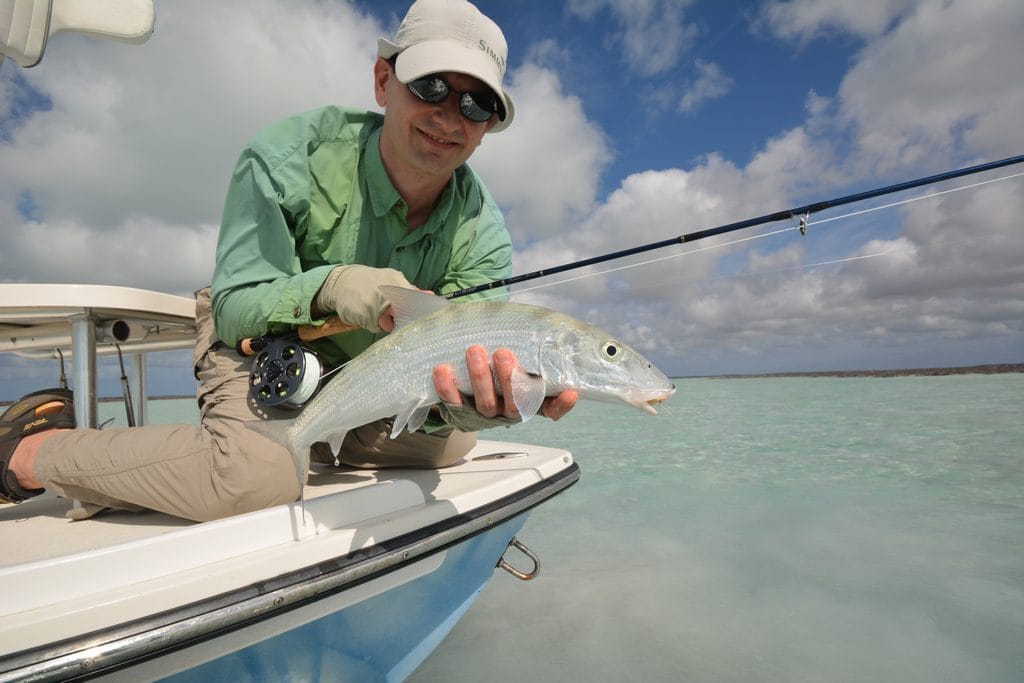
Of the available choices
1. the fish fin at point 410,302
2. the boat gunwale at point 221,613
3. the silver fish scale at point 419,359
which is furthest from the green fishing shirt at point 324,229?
the boat gunwale at point 221,613

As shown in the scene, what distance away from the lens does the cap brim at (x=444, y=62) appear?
2.38 m

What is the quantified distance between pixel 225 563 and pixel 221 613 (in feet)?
0.51

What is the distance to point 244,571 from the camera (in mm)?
1586

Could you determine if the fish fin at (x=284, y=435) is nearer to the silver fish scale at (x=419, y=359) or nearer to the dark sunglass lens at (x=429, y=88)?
the silver fish scale at (x=419, y=359)

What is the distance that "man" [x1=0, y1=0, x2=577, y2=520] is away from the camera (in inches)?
83.0

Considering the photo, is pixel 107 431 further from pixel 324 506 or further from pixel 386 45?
pixel 386 45

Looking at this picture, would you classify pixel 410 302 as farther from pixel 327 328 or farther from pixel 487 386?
pixel 327 328

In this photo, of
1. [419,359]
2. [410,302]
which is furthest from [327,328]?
[419,359]

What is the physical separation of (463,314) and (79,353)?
2217 mm

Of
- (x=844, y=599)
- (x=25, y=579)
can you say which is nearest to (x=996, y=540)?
(x=844, y=599)

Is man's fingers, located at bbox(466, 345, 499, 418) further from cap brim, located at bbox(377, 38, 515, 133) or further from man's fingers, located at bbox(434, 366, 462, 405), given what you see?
cap brim, located at bbox(377, 38, 515, 133)

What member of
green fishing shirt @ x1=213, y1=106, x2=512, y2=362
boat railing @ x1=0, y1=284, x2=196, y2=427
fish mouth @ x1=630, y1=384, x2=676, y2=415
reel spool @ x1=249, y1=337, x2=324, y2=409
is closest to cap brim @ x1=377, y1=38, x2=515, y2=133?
green fishing shirt @ x1=213, y1=106, x2=512, y2=362

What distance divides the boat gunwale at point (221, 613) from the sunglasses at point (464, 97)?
180 cm

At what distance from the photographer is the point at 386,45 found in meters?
2.61
